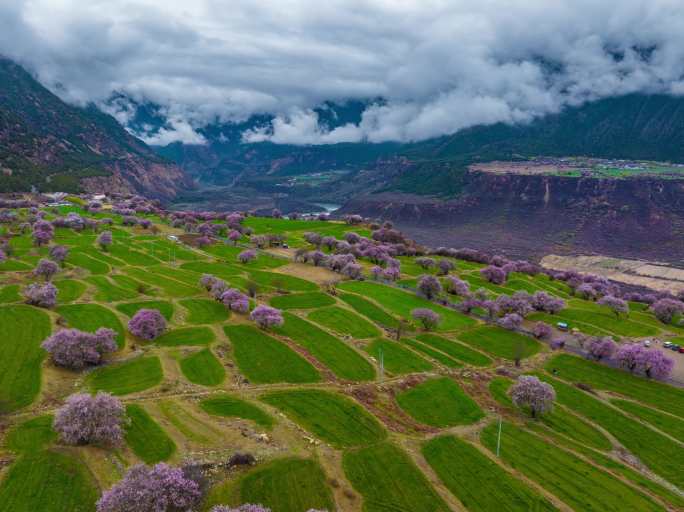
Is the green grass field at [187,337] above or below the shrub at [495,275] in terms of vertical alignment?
above

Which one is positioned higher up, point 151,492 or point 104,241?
point 104,241

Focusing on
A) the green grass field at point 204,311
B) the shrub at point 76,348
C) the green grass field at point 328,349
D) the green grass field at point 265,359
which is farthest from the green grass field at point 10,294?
the green grass field at point 328,349

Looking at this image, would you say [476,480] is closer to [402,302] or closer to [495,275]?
[402,302]

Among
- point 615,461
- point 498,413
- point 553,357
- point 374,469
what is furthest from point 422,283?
point 374,469

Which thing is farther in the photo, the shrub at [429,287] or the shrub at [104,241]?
the shrub at [104,241]

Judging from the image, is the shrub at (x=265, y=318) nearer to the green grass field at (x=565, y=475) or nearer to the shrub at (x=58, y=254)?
the green grass field at (x=565, y=475)

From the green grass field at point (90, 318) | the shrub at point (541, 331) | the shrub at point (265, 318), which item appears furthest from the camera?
the shrub at point (541, 331)

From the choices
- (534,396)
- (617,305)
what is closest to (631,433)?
(534,396)
